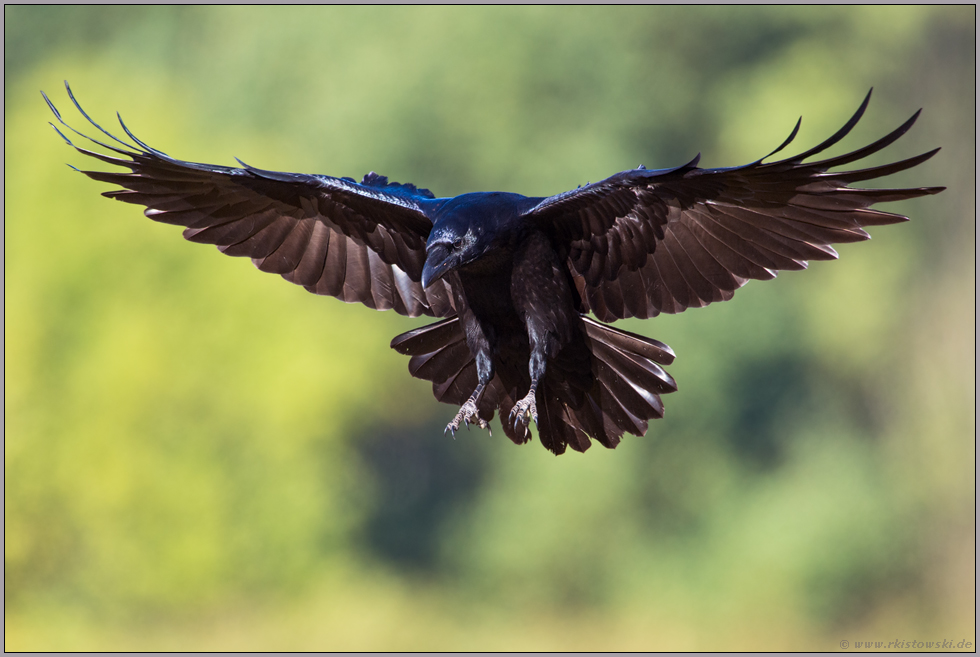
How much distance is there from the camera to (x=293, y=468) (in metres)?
16.0

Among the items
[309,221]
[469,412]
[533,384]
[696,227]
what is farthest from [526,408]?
[309,221]

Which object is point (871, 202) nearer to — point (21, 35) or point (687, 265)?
point (687, 265)

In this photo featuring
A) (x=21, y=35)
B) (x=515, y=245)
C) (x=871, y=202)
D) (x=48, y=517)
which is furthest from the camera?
(x=21, y=35)

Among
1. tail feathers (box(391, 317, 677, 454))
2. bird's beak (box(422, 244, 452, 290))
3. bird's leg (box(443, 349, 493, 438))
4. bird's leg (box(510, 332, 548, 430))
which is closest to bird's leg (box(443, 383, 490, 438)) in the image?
bird's leg (box(443, 349, 493, 438))

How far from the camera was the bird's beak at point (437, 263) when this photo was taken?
4.27 metres

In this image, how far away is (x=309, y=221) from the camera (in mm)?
5301

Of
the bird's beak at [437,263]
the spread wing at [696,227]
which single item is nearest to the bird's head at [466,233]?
the bird's beak at [437,263]

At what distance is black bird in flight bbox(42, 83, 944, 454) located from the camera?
4.35 metres

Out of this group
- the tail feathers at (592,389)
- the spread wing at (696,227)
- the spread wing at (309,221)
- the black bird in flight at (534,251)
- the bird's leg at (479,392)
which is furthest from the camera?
the tail feathers at (592,389)

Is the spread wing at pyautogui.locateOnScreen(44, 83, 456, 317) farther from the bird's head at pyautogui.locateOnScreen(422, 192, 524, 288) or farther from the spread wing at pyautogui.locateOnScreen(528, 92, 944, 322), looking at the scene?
the spread wing at pyautogui.locateOnScreen(528, 92, 944, 322)

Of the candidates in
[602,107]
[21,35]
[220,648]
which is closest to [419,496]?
[220,648]

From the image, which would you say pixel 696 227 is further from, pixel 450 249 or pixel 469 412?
pixel 469 412

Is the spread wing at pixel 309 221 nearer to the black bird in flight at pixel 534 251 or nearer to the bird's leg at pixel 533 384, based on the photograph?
the black bird in flight at pixel 534 251

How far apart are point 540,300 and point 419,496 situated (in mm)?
13437
